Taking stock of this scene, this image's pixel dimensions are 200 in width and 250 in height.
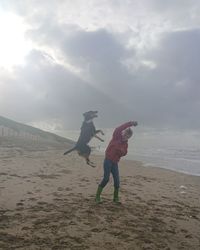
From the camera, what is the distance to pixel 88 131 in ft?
32.7

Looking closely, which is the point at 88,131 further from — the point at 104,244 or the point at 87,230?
the point at 104,244

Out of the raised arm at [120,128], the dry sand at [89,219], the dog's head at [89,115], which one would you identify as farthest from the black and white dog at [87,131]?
the dry sand at [89,219]

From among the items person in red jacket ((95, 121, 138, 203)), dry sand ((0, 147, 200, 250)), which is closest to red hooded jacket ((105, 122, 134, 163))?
person in red jacket ((95, 121, 138, 203))

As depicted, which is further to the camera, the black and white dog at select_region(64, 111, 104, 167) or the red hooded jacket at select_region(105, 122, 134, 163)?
the red hooded jacket at select_region(105, 122, 134, 163)

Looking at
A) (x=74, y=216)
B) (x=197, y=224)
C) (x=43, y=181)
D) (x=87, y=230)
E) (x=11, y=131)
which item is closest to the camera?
(x=87, y=230)

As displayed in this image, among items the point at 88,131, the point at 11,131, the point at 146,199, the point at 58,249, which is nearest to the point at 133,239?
the point at 58,249

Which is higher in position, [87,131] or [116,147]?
[87,131]

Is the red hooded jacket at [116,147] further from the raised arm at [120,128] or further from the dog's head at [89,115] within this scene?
the dog's head at [89,115]

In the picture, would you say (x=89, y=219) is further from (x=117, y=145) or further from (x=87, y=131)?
(x=117, y=145)

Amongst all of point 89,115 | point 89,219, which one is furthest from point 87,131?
point 89,219

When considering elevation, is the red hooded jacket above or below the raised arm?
below

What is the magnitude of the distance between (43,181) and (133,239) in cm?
767

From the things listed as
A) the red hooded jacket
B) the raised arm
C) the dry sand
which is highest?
the raised arm

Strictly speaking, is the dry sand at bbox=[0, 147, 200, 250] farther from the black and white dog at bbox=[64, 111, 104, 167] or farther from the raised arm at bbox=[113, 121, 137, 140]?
the raised arm at bbox=[113, 121, 137, 140]
